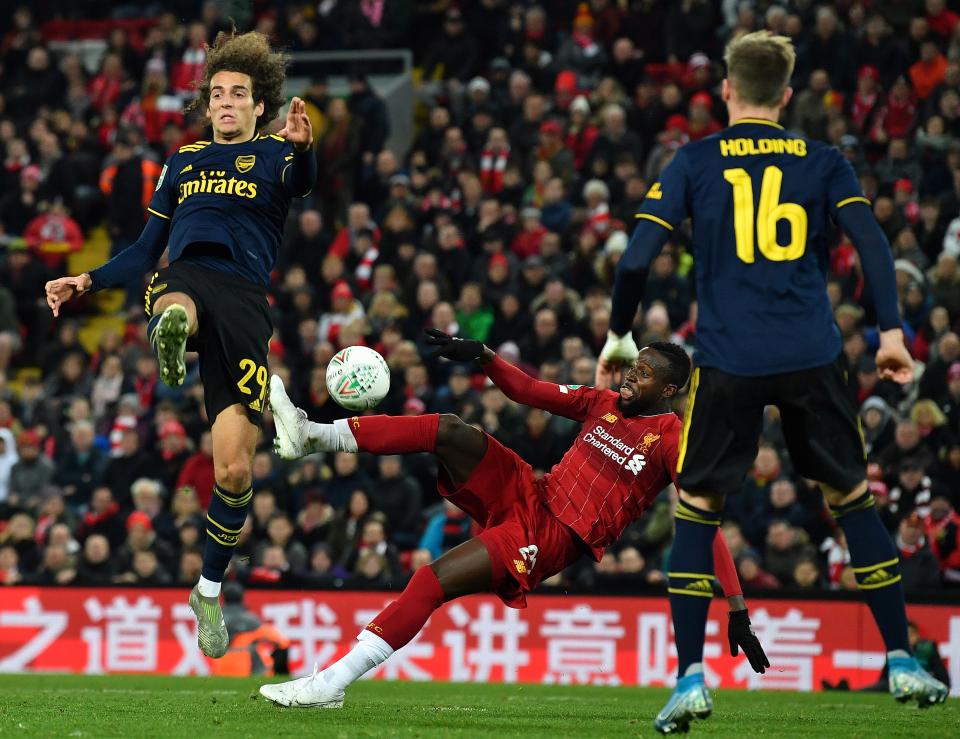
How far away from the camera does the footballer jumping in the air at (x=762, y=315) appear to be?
625 cm

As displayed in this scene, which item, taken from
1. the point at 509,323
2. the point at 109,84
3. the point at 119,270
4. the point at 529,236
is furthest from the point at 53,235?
the point at 119,270

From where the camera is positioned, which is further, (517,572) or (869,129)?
(869,129)

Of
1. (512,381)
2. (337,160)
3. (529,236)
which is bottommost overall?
(512,381)

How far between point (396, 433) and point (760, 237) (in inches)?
99.4

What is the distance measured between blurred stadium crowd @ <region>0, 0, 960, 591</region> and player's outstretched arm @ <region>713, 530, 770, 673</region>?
17.1ft

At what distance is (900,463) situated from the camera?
45.1 feet

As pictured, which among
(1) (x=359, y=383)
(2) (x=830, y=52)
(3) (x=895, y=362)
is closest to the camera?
(3) (x=895, y=362)

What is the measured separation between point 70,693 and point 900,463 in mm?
7347

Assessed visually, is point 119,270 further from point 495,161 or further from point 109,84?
point 109,84

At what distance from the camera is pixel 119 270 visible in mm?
8391

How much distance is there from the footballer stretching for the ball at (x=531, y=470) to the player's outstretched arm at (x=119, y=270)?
999 millimetres

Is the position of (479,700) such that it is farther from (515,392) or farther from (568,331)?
(568,331)

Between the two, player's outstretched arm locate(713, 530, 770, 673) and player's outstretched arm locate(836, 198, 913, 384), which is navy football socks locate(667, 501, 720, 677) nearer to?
player's outstretched arm locate(836, 198, 913, 384)

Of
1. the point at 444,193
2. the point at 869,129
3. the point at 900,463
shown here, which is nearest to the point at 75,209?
the point at 444,193
